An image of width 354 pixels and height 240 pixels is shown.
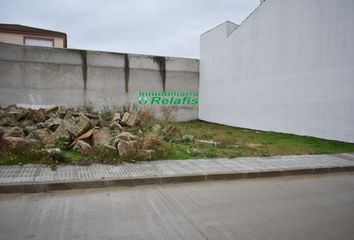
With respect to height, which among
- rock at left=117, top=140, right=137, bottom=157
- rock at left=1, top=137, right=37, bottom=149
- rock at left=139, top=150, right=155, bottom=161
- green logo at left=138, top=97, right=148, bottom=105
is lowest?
rock at left=139, top=150, right=155, bottom=161

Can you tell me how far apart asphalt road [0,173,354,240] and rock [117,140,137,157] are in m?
1.89

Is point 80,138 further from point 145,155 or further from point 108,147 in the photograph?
point 145,155

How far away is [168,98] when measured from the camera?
21828mm

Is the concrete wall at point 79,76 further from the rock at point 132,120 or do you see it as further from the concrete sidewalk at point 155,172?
the concrete sidewalk at point 155,172

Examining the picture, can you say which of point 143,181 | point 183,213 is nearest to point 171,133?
point 143,181

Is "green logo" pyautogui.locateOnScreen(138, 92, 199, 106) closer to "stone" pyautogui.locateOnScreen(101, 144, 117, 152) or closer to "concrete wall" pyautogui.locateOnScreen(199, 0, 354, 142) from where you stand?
"concrete wall" pyautogui.locateOnScreen(199, 0, 354, 142)

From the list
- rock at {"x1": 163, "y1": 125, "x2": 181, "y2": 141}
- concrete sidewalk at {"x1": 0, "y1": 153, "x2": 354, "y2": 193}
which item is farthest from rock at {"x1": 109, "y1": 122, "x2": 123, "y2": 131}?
concrete sidewalk at {"x1": 0, "y1": 153, "x2": 354, "y2": 193}

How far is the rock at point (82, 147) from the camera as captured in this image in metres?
7.73

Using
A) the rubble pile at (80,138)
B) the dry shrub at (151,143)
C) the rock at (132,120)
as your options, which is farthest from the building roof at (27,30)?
the dry shrub at (151,143)

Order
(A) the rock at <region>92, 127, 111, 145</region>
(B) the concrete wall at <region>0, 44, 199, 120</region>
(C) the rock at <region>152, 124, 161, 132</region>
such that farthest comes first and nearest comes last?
(B) the concrete wall at <region>0, 44, 199, 120</region>
(C) the rock at <region>152, 124, 161, 132</region>
(A) the rock at <region>92, 127, 111, 145</region>

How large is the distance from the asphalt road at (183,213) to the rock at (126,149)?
189 centimetres

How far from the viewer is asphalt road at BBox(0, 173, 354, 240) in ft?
12.5

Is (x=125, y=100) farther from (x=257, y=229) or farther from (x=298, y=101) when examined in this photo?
(x=257, y=229)

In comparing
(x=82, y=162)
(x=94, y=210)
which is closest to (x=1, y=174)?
(x=82, y=162)
